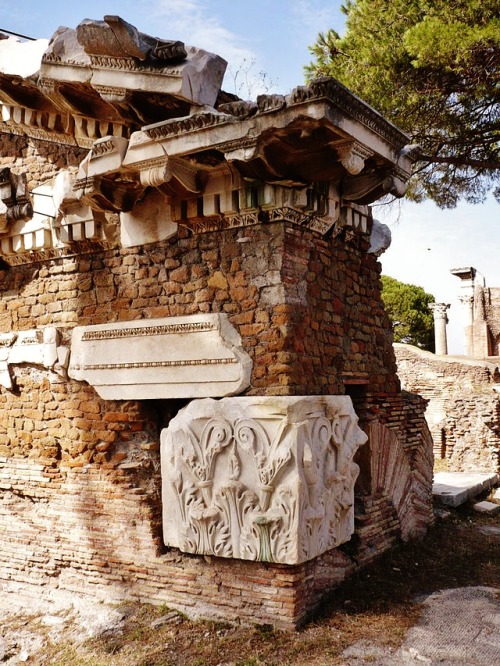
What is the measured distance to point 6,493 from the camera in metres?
5.57

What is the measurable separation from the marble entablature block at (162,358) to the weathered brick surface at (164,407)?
0.33ft

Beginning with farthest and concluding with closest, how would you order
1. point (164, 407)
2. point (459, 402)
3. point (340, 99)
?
1. point (459, 402)
2. point (164, 407)
3. point (340, 99)

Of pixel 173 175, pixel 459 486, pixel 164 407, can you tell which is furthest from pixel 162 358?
pixel 459 486

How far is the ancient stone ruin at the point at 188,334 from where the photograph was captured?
13.6 ft

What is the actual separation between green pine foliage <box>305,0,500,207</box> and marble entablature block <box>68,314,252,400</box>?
4.73 m

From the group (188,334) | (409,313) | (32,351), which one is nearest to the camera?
(188,334)

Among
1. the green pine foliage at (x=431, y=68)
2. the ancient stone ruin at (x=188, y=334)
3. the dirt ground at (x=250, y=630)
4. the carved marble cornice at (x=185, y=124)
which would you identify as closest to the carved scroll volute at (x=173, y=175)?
the ancient stone ruin at (x=188, y=334)

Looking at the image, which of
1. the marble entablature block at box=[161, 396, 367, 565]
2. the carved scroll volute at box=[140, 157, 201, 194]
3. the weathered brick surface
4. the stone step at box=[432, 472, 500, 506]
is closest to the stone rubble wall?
the stone step at box=[432, 472, 500, 506]

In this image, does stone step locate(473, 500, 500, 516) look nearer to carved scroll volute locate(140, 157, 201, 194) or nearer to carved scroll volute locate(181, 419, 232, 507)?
carved scroll volute locate(181, 419, 232, 507)

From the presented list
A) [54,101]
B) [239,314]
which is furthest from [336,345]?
[54,101]

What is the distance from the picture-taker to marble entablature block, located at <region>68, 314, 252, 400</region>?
4418 millimetres

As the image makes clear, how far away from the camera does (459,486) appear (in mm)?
8258

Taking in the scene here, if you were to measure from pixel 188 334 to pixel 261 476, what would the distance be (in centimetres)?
111

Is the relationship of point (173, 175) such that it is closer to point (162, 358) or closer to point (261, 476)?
point (162, 358)
